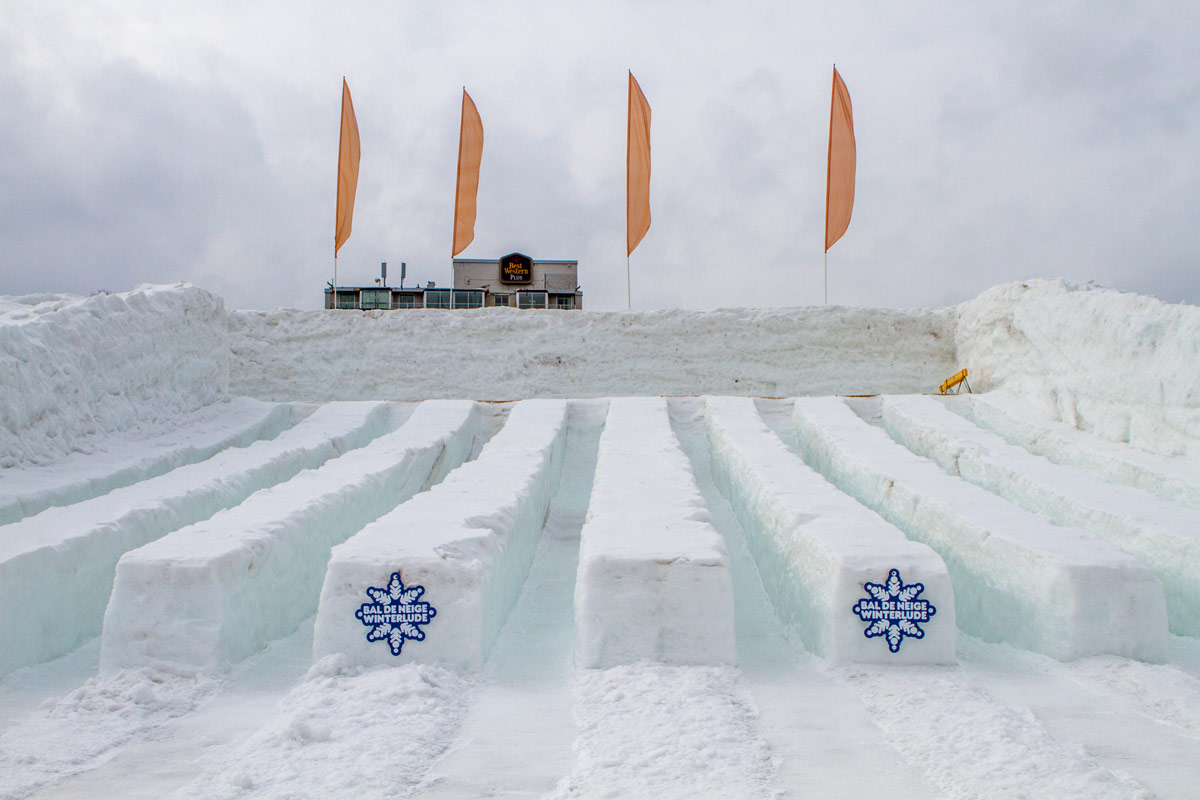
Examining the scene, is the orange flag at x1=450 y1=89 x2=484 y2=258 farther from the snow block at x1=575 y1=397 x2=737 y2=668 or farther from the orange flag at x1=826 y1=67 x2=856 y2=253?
the snow block at x1=575 y1=397 x2=737 y2=668

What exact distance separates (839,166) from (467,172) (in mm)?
4892

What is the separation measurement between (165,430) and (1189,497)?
6.31 meters

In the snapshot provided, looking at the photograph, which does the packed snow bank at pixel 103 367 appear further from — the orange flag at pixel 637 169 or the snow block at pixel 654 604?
the orange flag at pixel 637 169

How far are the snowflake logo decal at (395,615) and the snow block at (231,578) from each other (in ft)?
1.59

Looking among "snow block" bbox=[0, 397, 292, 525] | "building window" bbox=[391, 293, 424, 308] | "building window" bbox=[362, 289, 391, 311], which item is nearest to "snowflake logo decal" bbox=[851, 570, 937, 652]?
"snow block" bbox=[0, 397, 292, 525]

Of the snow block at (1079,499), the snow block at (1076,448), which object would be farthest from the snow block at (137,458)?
the snow block at (1076,448)

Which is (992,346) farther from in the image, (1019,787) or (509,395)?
(1019,787)

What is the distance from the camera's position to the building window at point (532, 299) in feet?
65.1

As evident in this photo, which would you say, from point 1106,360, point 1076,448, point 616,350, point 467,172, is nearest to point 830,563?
point 1076,448

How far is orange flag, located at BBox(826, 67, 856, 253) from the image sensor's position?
970 centimetres

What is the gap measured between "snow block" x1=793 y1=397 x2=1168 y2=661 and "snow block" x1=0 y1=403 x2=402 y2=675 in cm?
340

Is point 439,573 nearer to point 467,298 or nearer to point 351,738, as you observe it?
point 351,738

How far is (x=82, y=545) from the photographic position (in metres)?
3.04

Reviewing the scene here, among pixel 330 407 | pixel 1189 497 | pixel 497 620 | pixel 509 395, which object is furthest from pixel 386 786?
pixel 509 395
